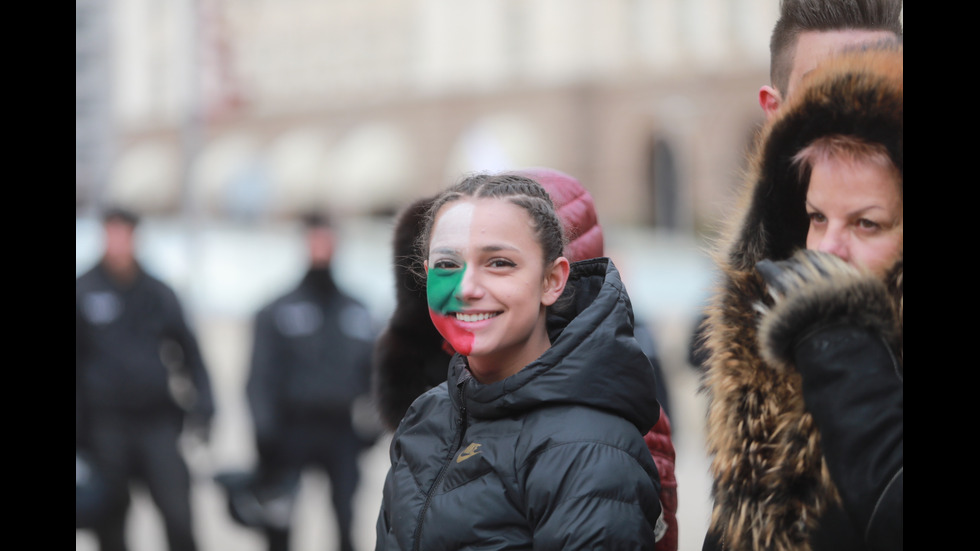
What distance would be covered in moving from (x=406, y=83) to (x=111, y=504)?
122 feet

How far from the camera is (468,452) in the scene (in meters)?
2.15

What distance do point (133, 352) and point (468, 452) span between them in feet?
15.7

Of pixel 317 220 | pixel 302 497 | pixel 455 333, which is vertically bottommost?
pixel 302 497

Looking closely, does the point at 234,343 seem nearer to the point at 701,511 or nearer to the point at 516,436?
the point at 701,511

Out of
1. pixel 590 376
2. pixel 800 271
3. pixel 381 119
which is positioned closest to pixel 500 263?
pixel 590 376

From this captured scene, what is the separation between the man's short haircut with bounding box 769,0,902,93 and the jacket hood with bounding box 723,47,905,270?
425mm

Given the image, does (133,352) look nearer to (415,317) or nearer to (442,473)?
(415,317)

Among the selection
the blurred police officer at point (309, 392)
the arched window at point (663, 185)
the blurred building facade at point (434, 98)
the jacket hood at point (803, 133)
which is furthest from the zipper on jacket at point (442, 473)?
the arched window at point (663, 185)

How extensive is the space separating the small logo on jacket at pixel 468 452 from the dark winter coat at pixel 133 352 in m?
4.50

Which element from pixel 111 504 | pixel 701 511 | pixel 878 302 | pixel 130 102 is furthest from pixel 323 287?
pixel 130 102

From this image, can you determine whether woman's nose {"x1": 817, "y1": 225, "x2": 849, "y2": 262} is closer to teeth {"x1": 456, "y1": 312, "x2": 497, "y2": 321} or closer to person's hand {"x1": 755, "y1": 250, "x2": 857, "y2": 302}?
person's hand {"x1": 755, "y1": 250, "x2": 857, "y2": 302}

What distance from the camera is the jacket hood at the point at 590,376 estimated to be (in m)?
2.11

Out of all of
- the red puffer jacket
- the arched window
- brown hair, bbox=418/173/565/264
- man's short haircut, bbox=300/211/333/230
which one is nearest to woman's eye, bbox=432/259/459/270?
brown hair, bbox=418/173/565/264

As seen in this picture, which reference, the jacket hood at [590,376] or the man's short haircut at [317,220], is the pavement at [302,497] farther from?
the jacket hood at [590,376]
